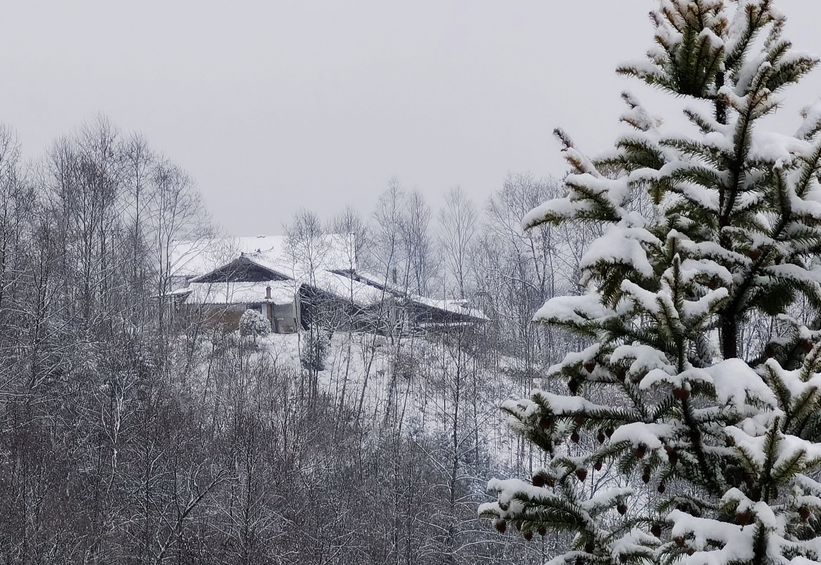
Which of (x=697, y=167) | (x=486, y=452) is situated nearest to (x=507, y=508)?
(x=697, y=167)

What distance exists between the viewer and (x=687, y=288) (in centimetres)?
261

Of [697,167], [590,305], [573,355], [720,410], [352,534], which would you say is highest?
[697,167]

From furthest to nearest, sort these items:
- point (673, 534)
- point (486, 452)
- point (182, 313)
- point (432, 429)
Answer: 1. point (182, 313)
2. point (432, 429)
3. point (486, 452)
4. point (673, 534)

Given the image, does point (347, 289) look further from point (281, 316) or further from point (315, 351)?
point (315, 351)

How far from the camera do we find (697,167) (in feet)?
9.32

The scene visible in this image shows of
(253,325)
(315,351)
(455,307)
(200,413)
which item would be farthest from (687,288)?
(253,325)

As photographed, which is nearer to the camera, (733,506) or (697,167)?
(733,506)

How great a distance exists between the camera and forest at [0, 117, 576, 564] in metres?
15.4

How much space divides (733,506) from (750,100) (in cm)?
147

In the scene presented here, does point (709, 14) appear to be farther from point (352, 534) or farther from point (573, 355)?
point (352, 534)

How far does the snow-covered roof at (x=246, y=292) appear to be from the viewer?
35.8m

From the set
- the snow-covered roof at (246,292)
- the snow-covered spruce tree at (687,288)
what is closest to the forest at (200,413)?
the snow-covered roof at (246,292)

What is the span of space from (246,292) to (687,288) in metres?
35.9

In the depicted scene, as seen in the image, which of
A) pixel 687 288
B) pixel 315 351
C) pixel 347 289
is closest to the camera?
pixel 687 288
